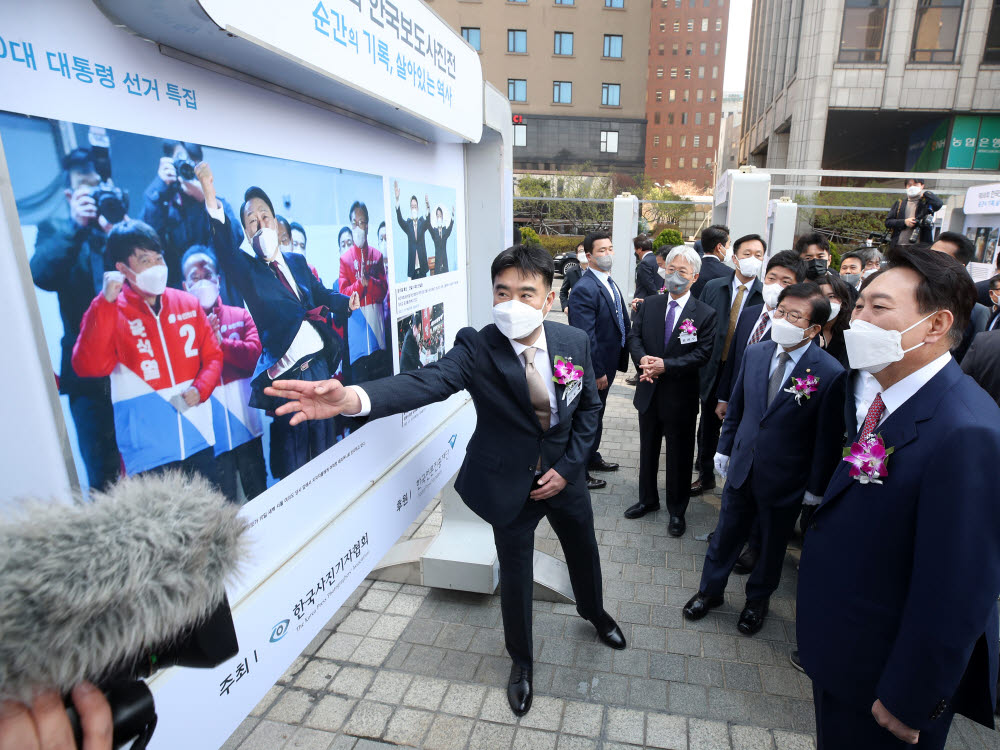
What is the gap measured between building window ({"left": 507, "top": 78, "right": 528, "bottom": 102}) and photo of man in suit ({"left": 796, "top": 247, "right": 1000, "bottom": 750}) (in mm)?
39843

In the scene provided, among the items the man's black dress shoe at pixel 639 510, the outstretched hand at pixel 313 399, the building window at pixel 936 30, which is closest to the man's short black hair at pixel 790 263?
the man's black dress shoe at pixel 639 510

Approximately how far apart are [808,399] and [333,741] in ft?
9.32

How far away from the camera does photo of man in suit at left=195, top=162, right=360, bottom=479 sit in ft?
4.95

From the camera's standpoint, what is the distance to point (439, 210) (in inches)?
112

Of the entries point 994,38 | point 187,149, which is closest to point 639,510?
point 187,149

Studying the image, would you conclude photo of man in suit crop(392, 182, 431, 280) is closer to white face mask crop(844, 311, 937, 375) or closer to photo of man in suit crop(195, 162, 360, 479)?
photo of man in suit crop(195, 162, 360, 479)

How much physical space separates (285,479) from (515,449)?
1.10 m

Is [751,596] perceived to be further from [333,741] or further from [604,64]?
[604,64]

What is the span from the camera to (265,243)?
162cm

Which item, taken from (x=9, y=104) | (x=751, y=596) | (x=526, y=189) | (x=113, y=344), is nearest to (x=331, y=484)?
(x=113, y=344)

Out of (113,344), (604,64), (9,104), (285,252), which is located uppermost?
(604,64)

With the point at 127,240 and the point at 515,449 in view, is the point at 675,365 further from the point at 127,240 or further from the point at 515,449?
the point at 127,240

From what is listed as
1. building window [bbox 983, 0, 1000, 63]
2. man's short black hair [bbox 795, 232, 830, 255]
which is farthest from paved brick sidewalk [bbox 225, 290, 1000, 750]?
building window [bbox 983, 0, 1000, 63]

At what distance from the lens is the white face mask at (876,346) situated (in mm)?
1729
